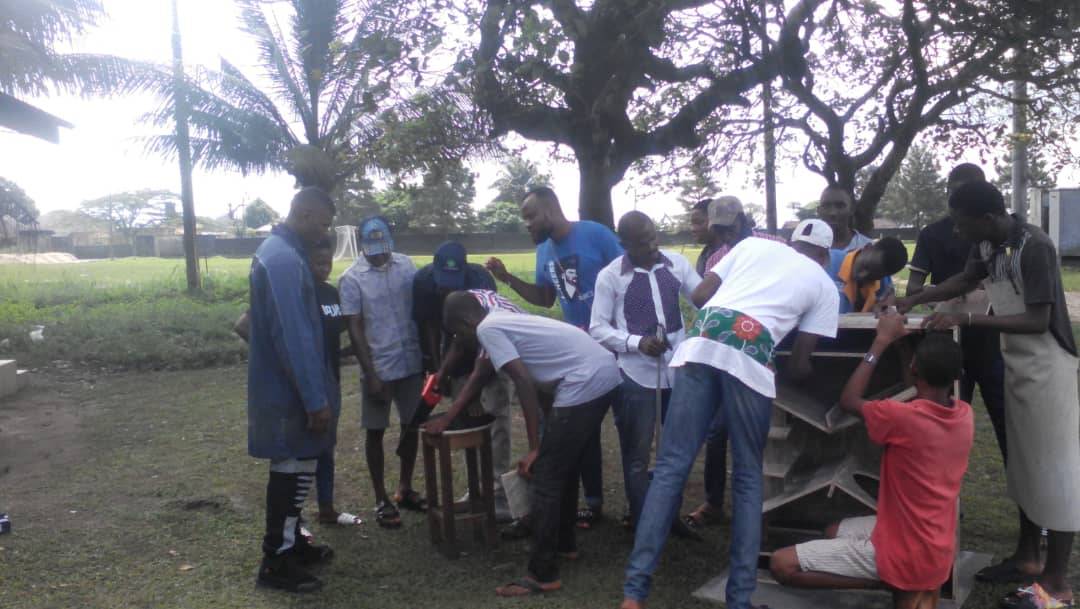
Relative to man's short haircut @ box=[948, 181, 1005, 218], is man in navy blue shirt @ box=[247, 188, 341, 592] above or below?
below

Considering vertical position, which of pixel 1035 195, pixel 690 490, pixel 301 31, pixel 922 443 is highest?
pixel 301 31

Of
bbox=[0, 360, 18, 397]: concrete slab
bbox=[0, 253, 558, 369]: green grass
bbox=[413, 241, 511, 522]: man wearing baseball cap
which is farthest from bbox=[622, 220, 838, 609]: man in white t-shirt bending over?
bbox=[0, 253, 558, 369]: green grass

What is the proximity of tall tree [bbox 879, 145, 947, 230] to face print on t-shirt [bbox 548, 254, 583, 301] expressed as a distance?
56892mm

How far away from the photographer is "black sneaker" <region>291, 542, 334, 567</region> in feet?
16.0

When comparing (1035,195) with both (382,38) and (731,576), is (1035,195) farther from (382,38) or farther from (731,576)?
(731,576)

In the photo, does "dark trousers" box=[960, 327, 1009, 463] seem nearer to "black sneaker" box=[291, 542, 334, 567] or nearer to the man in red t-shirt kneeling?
the man in red t-shirt kneeling

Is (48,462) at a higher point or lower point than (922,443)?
lower

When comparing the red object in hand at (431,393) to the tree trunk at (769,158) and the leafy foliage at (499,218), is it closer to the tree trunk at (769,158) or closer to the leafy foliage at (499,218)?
the tree trunk at (769,158)

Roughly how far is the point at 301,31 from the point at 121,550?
12434 millimetres

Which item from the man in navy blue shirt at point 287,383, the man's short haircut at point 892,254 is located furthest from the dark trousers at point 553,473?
the man's short haircut at point 892,254

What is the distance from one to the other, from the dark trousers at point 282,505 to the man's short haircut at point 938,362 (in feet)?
9.54

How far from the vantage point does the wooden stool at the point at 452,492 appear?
16.3 feet

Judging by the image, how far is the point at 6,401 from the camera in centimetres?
977

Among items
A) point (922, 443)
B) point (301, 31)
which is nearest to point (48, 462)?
point (922, 443)
